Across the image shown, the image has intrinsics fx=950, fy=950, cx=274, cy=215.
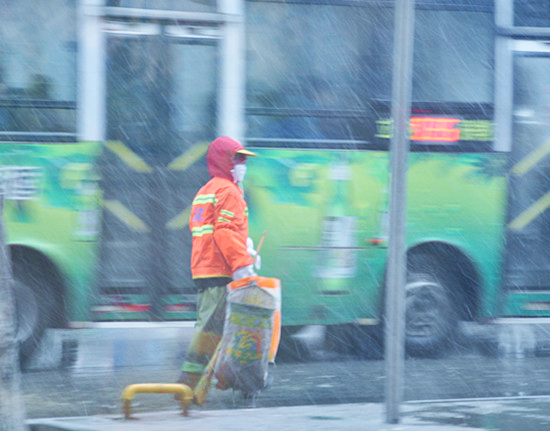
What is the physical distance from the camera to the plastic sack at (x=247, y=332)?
673cm

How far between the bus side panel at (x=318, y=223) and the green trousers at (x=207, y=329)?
2.10 meters

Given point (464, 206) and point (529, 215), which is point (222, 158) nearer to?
point (464, 206)

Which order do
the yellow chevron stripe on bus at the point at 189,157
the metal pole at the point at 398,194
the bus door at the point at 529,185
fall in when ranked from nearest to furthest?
the metal pole at the point at 398,194 < the yellow chevron stripe on bus at the point at 189,157 < the bus door at the point at 529,185

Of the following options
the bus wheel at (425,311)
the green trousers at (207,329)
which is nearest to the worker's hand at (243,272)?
the green trousers at (207,329)

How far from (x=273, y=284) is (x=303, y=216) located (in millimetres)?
2341

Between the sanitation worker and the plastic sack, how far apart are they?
13cm

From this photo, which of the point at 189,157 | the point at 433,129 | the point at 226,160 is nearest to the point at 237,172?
the point at 226,160

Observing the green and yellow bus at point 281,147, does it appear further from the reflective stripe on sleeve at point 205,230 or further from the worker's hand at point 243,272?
the worker's hand at point 243,272

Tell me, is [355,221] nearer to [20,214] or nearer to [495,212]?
[495,212]

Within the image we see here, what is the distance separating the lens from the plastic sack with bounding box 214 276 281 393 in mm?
6727

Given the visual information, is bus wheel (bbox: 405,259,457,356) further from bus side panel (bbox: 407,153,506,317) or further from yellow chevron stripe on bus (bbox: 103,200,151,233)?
yellow chevron stripe on bus (bbox: 103,200,151,233)

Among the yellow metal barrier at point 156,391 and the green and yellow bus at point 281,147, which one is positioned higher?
the green and yellow bus at point 281,147

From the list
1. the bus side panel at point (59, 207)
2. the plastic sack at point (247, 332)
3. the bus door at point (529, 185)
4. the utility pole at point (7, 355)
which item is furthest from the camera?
the bus door at point (529, 185)

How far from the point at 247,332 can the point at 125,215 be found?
258 cm
